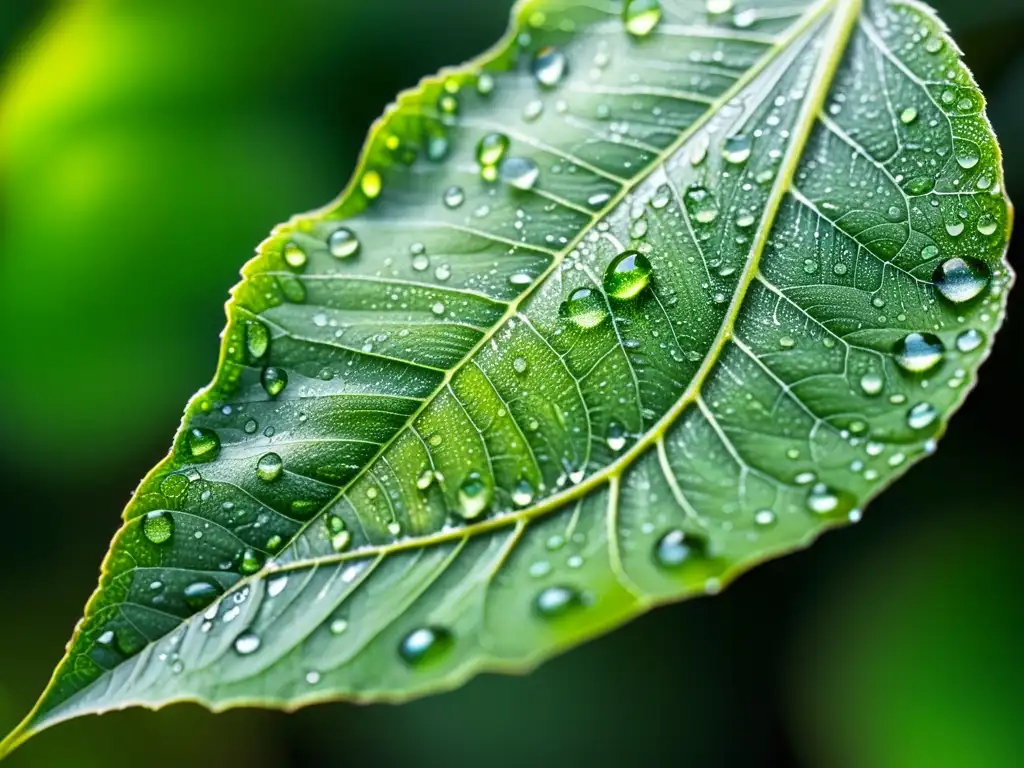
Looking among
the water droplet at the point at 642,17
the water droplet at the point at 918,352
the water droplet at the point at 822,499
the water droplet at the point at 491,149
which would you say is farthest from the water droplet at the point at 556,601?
the water droplet at the point at 642,17

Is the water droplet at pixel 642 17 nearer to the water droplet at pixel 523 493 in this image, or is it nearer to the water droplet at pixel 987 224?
the water droplet at pixel 987 224

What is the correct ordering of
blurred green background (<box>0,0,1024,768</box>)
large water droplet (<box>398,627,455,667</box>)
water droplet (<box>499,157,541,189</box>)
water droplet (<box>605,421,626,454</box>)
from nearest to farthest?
large water droplet (<box>398,627,455,667</box>) < water droplet (<box>605,421,626,454</box>) < water droplet (<box>499,157,541,189</box>) < blurred green background (<box>0,0,1024,768</box>)

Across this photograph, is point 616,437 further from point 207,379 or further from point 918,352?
point 207,379

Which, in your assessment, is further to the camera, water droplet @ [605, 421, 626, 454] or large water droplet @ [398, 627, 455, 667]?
water droplet @ [605, 421, 626, 454]

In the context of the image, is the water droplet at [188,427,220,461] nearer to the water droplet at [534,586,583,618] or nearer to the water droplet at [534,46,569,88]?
the water droplet at [534,586,583,618]

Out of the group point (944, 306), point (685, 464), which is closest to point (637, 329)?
point (685, 464)

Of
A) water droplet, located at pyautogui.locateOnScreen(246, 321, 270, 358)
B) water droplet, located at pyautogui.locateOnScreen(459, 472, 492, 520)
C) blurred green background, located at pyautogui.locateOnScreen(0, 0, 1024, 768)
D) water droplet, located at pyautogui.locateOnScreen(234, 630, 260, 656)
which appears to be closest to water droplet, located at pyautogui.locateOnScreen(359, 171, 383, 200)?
water droplet, located at pyautogui.locateOnScreen(246, 321, 270, 358)

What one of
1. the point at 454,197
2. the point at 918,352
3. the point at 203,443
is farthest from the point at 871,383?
the point at 203,443
